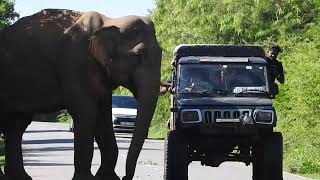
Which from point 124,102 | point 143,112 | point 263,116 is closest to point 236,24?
point 124,102

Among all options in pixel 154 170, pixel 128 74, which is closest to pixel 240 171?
pixel 154 170

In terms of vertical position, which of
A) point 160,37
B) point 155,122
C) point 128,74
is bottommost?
point 155,122

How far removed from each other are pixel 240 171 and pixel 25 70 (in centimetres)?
1171

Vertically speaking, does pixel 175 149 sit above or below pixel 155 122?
above

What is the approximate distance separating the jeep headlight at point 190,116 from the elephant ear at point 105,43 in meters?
4.29

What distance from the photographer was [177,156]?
1794 centimetres

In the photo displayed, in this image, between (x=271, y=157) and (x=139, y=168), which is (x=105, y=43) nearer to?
(x=271, y=157)

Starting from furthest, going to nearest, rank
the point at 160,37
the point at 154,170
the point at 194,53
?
the point at 160,37
the point at 154,170
the point at 194,53

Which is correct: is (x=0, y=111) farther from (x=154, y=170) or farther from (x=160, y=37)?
(x=160, y=37)

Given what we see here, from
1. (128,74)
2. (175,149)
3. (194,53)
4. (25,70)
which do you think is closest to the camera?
(128,74)

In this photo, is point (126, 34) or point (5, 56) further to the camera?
point (5, 56)

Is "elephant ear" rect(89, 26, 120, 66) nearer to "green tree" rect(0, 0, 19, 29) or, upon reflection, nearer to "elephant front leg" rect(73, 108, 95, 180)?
"elephant front leg" rect(73, 108, 95, 180)

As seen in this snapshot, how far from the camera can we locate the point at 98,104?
14.3 m

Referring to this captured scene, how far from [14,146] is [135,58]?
122 inches
